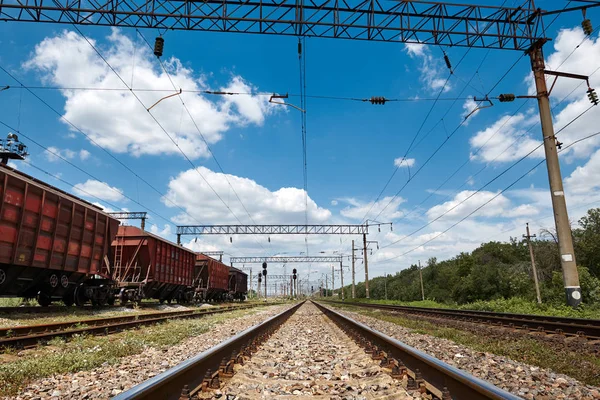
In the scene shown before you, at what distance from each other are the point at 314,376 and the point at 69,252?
42.7ft

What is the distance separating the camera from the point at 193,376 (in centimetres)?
410

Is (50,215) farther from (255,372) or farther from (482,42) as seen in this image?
(482,42)

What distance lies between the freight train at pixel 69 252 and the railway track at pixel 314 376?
9.37m

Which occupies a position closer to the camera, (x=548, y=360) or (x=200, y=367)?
(x=200, y=367)

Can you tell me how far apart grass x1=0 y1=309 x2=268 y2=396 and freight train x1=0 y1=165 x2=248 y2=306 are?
17.2ft

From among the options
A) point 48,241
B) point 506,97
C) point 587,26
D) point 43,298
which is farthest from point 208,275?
point 587,26

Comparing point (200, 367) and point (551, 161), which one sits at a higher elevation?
point (551, 161)

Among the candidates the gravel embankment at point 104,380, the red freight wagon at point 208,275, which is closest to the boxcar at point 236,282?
the red freight wagon at point 208,275

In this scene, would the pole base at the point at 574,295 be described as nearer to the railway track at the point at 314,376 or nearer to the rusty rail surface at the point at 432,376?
the railway track at the point at 314,376

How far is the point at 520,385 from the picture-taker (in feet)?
15.2

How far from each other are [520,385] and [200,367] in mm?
3670

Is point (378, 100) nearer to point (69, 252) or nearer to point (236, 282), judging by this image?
point (69, 252)

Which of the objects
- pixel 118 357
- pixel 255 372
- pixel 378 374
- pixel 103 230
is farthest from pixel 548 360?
pixel 103 230

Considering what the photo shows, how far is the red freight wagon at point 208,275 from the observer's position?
3256 cm
